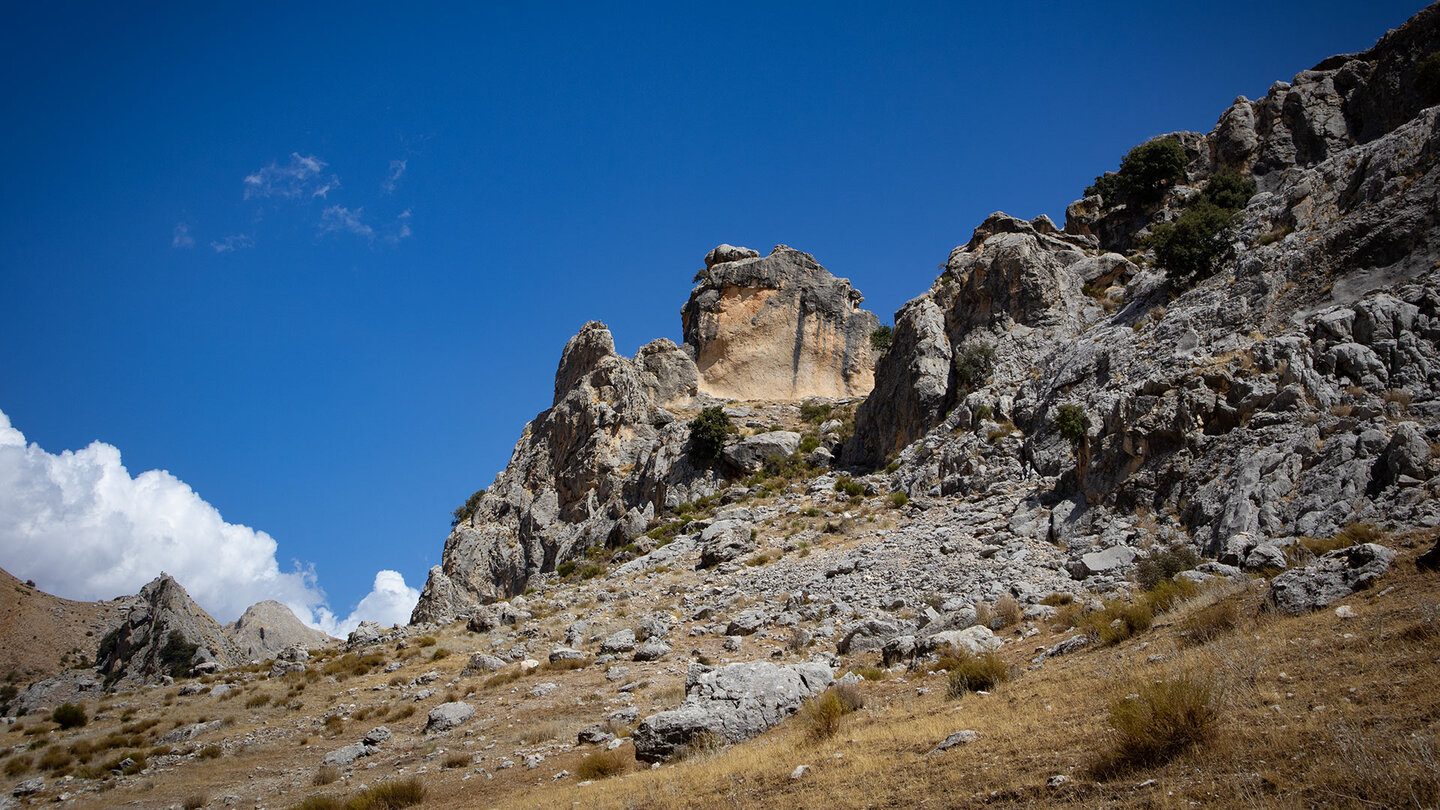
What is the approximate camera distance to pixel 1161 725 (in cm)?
592

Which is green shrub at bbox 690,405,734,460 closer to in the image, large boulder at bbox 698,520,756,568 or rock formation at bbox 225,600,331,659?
large boulder at bbox 698,520,756,568

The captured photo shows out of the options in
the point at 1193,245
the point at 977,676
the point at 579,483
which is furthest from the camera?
the point at 579,483

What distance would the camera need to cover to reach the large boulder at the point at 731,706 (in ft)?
32.9

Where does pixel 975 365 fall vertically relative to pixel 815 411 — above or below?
below

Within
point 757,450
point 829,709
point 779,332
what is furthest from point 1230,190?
point 829,709

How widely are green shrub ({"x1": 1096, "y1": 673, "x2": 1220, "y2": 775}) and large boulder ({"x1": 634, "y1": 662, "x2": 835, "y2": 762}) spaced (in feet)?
17.4

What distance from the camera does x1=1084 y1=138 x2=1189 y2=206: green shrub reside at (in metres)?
41.0

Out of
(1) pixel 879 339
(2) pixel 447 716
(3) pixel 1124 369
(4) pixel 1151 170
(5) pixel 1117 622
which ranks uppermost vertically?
(4) pixel 1151 170

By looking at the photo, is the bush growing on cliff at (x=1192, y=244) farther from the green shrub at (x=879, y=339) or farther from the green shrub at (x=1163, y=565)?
the green shrub at (x=879, y=339)

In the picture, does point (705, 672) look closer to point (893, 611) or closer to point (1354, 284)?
point (893, 611)

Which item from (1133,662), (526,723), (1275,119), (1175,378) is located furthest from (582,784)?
(1275,119)

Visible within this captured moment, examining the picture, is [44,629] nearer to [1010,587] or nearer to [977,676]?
[1010,587]

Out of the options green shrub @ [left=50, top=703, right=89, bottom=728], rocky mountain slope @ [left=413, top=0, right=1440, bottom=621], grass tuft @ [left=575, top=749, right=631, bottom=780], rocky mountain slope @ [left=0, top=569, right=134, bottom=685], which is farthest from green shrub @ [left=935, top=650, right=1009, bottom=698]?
rocky mountain slope @ [left=0, top=569, right=134, bottom=685]

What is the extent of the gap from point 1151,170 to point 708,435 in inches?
1165
